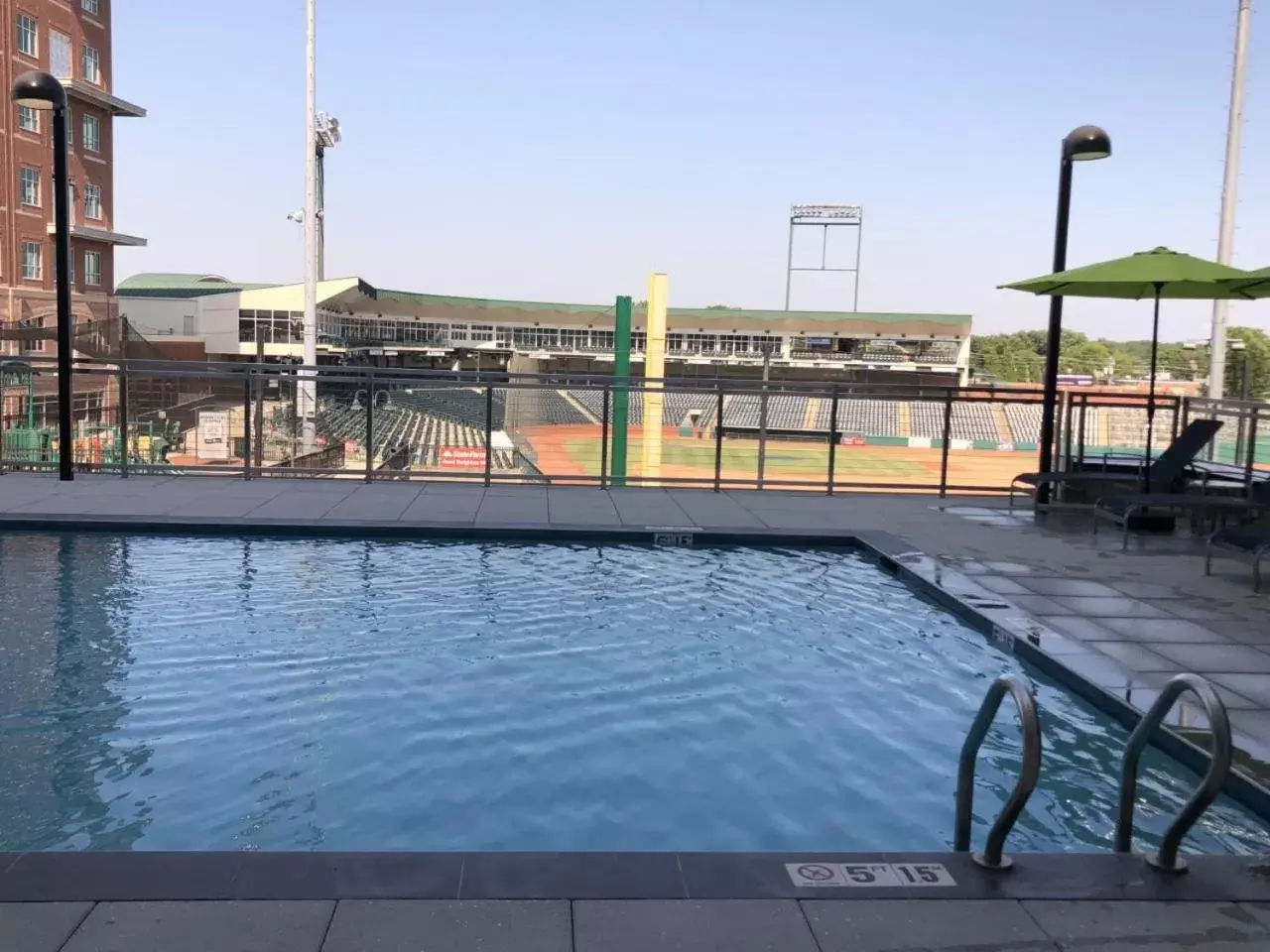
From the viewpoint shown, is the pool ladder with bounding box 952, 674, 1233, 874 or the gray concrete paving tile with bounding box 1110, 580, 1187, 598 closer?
the pool ladder with bounding box 952, 674, 1233, 874

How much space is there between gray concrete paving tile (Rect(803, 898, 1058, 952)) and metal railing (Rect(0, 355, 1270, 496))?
347 inches

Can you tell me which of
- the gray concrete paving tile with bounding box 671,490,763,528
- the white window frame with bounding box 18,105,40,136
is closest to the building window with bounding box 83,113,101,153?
→ the white window frame with bounding box 18,105,40,136

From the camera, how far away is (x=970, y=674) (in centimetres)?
594

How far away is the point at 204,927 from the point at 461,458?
9996 millimetres

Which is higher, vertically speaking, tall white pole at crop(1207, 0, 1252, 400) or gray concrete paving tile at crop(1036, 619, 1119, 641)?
tall white pole at crop(1207, 0, 1252, 400)

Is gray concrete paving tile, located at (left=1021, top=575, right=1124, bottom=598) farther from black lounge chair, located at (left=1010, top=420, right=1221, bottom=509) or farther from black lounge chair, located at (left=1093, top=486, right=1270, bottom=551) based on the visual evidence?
black lounge chair, located at (left=1010, top=420, right=1221, bottom=509)

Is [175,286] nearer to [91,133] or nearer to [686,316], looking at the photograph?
[91,133]

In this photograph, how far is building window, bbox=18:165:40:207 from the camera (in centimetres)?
4209

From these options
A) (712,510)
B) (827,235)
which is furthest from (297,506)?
(827,235)

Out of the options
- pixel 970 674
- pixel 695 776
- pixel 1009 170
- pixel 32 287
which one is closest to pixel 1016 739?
pixel 970 674

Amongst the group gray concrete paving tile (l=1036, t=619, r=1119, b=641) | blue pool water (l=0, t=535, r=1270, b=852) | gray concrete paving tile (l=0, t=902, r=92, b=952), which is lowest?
blue pool water (l=0, t=535, r=1270, b=852)

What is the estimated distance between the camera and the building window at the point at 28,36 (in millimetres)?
41062

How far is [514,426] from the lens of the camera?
12461mm

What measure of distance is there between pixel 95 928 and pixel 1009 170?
88.9 feet
